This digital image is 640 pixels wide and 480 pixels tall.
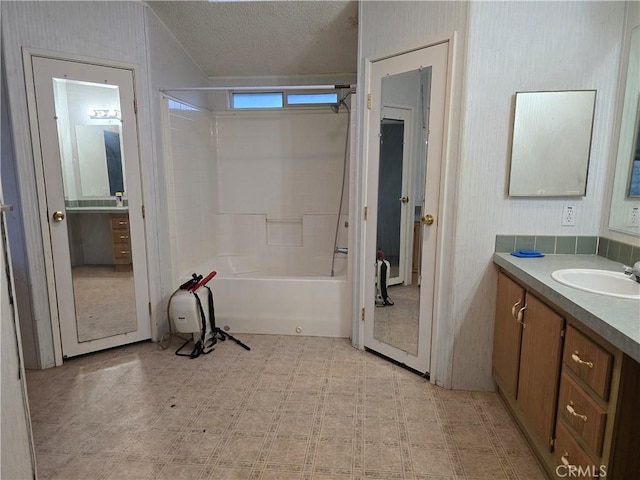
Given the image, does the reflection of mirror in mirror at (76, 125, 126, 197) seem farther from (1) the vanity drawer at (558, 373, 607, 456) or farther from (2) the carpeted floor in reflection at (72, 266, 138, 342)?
(1) the vanity drawer at (558, 373, 607, 456)

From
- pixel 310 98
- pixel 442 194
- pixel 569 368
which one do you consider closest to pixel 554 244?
pixel 442 194

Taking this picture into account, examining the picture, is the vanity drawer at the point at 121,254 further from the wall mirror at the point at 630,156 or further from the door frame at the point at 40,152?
the wall mirror at the point at 630,156

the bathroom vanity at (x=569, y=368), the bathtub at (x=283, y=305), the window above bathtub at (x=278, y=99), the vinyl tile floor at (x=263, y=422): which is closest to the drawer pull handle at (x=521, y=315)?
the bathroom vanity at (x=569, y=368)

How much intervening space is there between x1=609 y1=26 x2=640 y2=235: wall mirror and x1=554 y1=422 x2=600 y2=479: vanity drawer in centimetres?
101

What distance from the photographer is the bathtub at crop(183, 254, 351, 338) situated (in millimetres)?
2818

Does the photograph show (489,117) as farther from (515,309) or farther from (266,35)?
(266,35)

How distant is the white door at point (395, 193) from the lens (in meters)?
2.27

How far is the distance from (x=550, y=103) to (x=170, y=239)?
267cm

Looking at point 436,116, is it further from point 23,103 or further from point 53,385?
point 53,385

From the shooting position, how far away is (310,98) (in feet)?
12.5

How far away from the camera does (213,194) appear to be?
12.2 feet

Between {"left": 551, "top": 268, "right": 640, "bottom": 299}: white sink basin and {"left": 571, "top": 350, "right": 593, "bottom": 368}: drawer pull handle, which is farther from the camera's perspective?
{"left": 551, "top": 268, "right": 640, "bottom": 299}: white sink basin

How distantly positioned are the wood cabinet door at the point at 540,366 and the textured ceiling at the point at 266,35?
7.63 ft

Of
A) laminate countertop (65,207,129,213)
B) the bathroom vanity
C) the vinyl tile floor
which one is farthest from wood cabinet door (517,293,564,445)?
laminate countertop (65,207,129,213)
